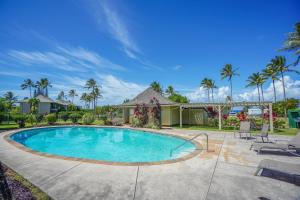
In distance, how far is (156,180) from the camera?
14.5 feet

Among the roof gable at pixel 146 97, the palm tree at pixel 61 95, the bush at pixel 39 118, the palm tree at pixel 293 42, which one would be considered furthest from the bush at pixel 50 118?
the palm tree at pixel 61 95

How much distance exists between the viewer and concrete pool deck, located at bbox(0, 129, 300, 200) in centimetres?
364

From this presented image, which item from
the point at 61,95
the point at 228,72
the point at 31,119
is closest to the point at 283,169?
the point at 31,119

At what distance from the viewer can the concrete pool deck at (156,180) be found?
3.64 m

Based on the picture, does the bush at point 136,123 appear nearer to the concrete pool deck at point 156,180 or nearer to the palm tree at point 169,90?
the concrete pool deck at point 156,180

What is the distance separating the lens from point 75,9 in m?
9.16

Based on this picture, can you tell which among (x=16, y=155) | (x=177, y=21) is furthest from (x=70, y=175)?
(x=177, y=21)

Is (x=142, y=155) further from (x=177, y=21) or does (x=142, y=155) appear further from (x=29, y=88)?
(x=29, y=88)

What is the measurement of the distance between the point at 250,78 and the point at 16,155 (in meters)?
46.6

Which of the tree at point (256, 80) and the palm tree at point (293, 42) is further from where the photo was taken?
the tree at point (256, 80)

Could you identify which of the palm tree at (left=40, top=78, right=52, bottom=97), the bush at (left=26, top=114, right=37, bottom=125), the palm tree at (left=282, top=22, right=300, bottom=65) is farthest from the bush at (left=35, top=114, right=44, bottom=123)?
the palm tree at (left=40, top=78, right=52, bottom=97)

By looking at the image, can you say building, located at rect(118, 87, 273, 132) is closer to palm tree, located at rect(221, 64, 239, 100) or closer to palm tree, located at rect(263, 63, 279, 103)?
palm tree, located at rect(263, 63, 279, 103)

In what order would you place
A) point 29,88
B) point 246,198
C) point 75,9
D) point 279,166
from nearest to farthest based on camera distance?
point 246,198
point 279,166
point 75,9
point 29,88

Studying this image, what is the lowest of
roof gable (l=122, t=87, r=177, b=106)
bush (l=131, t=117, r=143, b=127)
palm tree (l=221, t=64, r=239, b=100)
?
bush (l=131, t=117, r=143, b=127)
